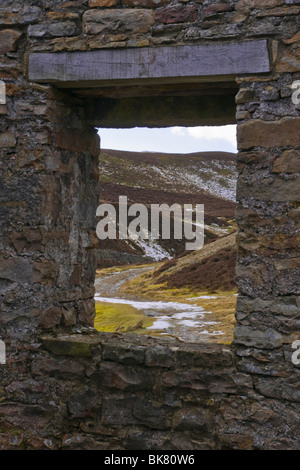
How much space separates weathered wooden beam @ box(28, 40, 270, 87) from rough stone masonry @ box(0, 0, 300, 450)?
0.12 feet

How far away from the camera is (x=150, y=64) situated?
3303 mm

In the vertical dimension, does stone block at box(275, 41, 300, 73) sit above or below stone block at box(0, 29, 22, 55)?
below

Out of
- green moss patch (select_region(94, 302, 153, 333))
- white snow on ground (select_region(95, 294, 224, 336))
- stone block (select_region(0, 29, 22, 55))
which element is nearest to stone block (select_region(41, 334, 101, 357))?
green moss patch (select_region(94, 302, 153, 333))

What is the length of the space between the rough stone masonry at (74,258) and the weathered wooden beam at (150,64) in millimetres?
38

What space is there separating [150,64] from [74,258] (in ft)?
5.24

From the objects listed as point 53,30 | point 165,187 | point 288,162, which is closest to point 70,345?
point 288,162

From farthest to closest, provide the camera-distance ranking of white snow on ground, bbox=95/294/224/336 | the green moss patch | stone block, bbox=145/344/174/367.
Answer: white snow on ground, bbox=95/294/224/336 < the green moss patch < stone block, bbox=145/344/174/367

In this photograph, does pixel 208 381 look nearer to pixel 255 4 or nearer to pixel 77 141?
pixel 77 141

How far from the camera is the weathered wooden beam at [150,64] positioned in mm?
3154

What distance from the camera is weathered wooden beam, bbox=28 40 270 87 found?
3154 millimetres

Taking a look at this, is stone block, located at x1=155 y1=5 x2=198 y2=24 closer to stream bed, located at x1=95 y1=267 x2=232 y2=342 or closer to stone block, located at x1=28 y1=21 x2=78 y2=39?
stone block, located at x1=28 y1=21 x2=78 y2=39

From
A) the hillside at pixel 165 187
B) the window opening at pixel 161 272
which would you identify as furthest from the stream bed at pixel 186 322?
the hillside at pixel 165 187
